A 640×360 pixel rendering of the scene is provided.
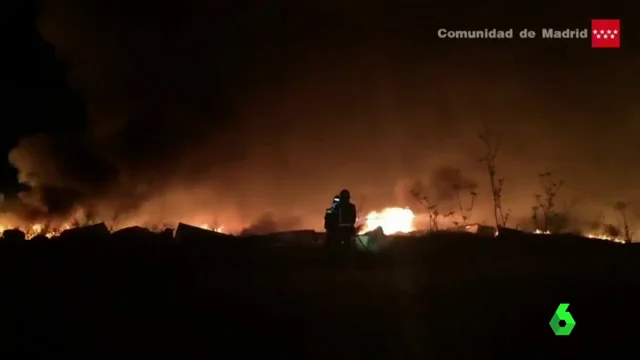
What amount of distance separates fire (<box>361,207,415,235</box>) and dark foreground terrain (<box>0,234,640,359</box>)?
25.4 ft

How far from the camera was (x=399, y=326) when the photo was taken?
809 centimetres

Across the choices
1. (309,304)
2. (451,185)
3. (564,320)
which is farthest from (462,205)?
(564,320)

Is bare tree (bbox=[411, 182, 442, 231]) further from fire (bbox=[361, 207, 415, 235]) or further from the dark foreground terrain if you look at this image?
the dark foreground terrain

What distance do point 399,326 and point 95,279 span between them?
5.63 m

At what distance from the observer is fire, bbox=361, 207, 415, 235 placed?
2208 centimetres

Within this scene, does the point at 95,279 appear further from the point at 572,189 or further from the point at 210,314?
the point at 572,189

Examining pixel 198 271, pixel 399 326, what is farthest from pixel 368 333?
pixel 198 271

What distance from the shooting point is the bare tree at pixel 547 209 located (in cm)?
2184

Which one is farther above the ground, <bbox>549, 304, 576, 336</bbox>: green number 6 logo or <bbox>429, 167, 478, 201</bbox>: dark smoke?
<bbox>429, 167, 478, 201</bbox>: dark smoke

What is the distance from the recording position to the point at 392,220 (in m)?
22.5

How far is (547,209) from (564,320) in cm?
1544

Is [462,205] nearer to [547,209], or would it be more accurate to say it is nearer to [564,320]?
[547,209]

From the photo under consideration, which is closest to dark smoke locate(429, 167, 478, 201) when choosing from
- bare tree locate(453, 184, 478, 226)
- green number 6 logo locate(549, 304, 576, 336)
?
bare tree locate(453, 184, 478, 226)

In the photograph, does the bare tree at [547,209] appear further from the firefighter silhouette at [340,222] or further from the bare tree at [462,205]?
the firefighter silhouette at [340,222]
